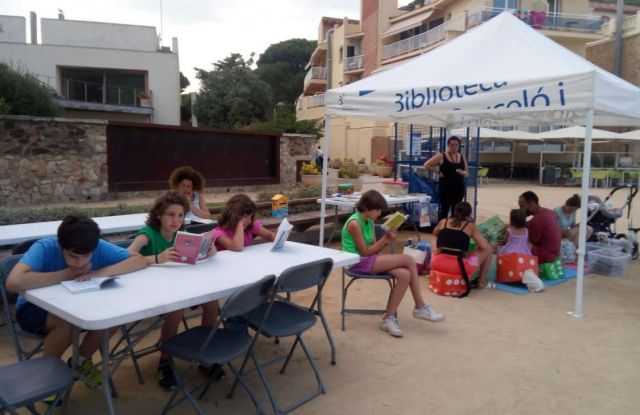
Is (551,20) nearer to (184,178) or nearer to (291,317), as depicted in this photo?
(184,178)

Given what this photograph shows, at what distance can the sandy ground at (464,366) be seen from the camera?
2822mm

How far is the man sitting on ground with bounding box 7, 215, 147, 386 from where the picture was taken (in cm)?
230

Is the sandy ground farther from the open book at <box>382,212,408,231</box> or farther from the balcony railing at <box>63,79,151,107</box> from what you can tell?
the balcony railing at <box>63,79,151,107</box>

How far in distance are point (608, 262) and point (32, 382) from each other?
5.98 metres

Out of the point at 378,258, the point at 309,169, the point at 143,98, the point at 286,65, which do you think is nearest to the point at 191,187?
the point at 378,258

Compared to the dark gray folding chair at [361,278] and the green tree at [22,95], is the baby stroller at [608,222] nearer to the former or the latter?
the dark gray folding chair at [361,278]

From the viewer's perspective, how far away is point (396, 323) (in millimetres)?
3898

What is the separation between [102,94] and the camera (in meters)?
23.3

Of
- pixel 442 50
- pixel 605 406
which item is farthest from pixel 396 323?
pixel 442 50

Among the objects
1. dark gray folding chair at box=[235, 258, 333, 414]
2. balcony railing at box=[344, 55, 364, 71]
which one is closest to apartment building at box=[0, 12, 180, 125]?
balcony railing at box=[344, 55, 364, 71]

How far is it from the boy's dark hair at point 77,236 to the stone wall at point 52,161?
897 cm

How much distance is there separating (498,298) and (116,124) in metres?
9.14

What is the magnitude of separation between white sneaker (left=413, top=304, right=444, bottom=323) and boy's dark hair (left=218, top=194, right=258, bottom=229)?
166cm

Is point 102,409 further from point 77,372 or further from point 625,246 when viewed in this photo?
point 625,246
